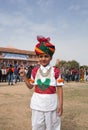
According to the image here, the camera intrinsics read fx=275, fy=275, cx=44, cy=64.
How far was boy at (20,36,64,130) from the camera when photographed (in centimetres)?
411

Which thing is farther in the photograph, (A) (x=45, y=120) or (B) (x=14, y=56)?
(B) (x=14, y=56)

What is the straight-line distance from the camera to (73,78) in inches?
1146

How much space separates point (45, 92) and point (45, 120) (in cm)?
42

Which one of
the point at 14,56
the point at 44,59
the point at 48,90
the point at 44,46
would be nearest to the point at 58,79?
the point at 48,90

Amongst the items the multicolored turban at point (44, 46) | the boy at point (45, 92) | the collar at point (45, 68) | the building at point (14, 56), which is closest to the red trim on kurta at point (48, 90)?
the boy at point (45, 92)

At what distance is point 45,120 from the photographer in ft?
13.6

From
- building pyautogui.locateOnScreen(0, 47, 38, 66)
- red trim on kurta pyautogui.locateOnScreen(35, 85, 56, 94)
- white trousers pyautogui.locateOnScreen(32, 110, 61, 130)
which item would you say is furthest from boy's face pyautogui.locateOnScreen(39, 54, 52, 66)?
building pyautogui.locateOnScreen(0, 47, 38, 66)

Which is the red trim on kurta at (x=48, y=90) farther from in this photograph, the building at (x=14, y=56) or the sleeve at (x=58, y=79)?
the building at (x=14, y=56)

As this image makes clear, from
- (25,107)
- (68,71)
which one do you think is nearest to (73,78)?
(68,71)

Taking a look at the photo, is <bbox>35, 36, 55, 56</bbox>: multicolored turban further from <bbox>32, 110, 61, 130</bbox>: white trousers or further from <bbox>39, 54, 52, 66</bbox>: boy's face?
<bbox>32, 110, 61, 130</bbox>: white trousers

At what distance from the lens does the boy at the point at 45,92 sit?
4.11 metres

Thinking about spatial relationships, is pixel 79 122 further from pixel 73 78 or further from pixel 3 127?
pixel 73 78

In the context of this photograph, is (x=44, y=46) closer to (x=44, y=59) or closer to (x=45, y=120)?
(x=44, y=59)

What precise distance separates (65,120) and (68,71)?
20.3m
